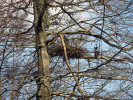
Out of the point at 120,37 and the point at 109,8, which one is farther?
the point at 120,37

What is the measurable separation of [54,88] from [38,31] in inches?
94.2

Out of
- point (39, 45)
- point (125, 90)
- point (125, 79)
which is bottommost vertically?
point (125, 90)

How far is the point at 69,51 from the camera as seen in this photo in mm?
6828

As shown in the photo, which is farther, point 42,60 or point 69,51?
point 69,51

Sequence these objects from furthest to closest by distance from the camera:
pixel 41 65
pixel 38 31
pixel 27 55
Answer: pixel 27 55, pixel 38 31, pixel 41 65

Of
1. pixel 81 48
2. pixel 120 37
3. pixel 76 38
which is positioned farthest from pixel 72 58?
pixel 120 37

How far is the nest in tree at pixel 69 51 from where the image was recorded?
6.78 meters

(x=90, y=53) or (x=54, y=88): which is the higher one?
(x=90, y=53)

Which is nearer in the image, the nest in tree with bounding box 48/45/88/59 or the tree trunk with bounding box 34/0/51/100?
the tree trunk with bounding box 34/0/51/100

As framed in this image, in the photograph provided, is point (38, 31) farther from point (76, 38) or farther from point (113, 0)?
point (113, 0)

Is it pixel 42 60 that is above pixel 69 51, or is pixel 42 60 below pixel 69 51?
below

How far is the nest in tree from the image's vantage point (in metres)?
6.78

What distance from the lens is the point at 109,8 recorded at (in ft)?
22.3

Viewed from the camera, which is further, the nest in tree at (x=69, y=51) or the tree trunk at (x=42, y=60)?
the nest in tree at (x=69, y=51)
